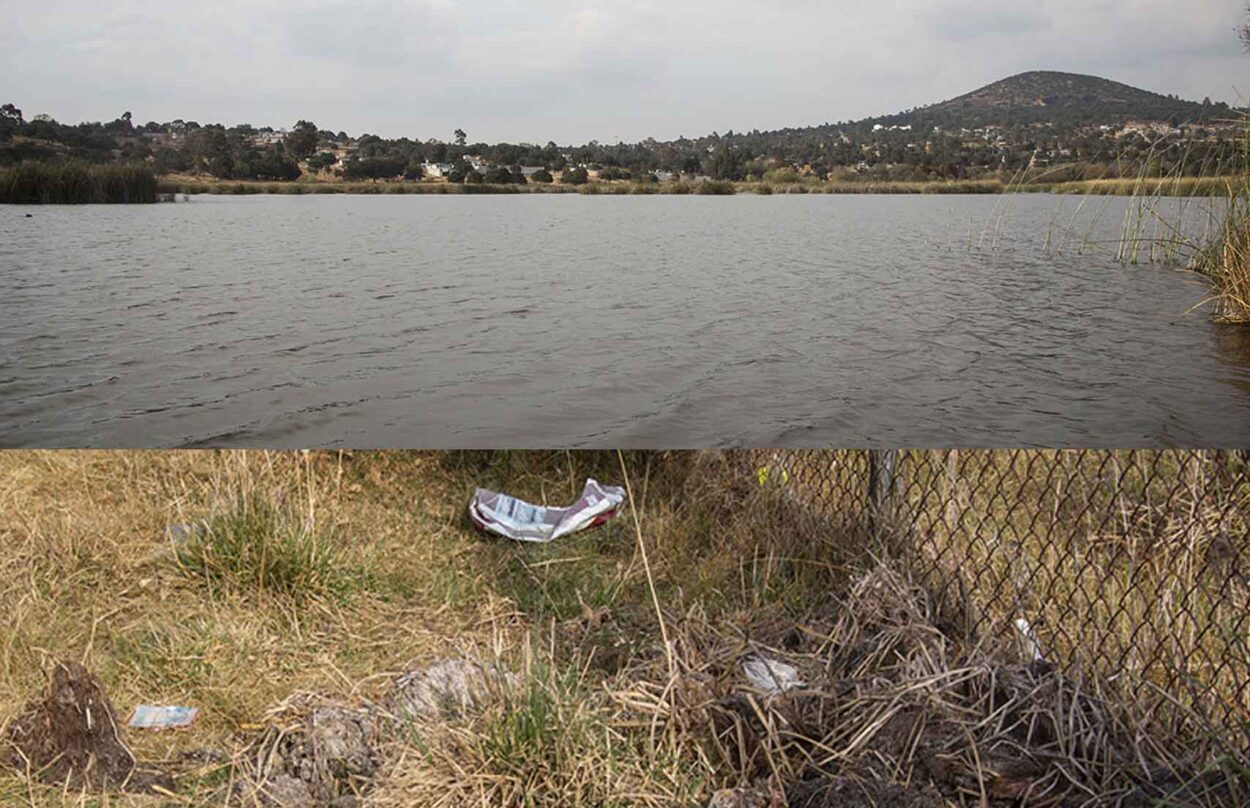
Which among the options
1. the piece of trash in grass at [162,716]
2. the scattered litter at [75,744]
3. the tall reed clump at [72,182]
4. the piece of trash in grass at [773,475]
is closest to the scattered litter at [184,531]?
the piece of trash in grass at [162,716]

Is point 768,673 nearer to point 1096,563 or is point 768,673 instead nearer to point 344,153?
point 1096,563

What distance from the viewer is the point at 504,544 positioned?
14.1ft

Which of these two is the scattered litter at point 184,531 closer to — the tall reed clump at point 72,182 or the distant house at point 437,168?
the tall reed clump at point 72,182

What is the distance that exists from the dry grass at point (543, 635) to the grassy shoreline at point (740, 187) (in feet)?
4.03

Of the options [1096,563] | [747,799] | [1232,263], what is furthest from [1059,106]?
[747,799]

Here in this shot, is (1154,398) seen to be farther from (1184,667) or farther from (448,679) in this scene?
(448,679)

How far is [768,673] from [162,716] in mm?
1820

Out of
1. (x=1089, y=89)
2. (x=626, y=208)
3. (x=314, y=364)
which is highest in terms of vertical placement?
(x=1089, y=89)

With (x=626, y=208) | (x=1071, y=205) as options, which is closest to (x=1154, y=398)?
(x=1071, y=205)

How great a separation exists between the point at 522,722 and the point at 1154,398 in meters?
2.87

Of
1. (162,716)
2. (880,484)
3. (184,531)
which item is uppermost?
(880,484)

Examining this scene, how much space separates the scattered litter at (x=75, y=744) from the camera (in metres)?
2.69

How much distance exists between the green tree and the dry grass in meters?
1.36

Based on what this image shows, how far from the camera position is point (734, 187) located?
16.8 ft
